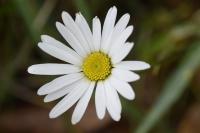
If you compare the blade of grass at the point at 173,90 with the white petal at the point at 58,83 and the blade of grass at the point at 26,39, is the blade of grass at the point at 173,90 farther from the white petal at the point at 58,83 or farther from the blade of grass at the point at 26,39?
the blade of grass at the point at 26,39

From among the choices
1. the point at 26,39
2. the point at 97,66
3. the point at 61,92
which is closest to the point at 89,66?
the point at 97,66

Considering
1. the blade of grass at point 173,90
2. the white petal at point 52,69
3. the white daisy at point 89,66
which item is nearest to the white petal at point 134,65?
the white daisy at point 89,66

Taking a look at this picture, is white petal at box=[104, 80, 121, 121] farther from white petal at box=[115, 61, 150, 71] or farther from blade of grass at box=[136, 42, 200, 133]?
blade of grass at box=[136, 42, 200, 133]

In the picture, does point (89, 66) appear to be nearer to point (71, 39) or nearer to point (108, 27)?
point (71, 39)

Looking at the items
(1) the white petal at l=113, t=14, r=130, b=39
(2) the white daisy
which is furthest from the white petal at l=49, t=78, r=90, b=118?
(1) the white petal at l=113, t=14, r=130, b=39

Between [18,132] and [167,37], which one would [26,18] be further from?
[18,132]

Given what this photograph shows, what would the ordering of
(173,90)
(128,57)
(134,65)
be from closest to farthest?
(134,65)
(173,90)
(128,57)
